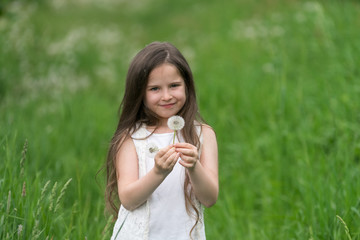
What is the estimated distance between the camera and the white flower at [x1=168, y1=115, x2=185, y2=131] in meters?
1.71

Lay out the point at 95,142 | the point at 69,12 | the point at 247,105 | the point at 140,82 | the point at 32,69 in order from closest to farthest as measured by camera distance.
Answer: the point at 140,82 < the point at 95,142 < the point at 247,105 < the point at 32,69 < the point at 69,12

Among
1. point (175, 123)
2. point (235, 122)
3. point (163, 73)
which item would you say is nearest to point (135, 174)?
point (175, 123)

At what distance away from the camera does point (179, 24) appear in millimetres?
11555

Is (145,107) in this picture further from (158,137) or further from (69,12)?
(69,12)

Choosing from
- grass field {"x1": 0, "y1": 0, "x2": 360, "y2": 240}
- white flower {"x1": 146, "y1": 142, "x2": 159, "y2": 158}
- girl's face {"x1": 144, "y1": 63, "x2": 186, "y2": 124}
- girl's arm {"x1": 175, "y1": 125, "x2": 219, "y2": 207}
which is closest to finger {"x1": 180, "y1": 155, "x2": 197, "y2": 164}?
girl's arm {"x1": 175, "y1": 125, "x2": 219, "y2": 207}

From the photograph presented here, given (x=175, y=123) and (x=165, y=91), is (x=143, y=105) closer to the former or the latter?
(x=165, y=91)

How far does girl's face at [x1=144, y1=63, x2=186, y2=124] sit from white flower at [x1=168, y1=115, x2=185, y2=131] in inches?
4.9

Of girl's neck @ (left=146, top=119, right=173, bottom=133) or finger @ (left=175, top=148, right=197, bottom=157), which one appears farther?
girl's neck @ (left=146, top=119, right=173, bottom=133)

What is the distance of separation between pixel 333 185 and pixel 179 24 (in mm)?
9236

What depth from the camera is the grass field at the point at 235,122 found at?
7.88 ft

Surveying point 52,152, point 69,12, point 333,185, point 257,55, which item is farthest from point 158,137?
point 69,12

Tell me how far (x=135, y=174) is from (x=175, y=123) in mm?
272

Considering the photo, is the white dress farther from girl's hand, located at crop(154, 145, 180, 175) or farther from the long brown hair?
girl's hand, located at crop(154, 145, 180, 175)

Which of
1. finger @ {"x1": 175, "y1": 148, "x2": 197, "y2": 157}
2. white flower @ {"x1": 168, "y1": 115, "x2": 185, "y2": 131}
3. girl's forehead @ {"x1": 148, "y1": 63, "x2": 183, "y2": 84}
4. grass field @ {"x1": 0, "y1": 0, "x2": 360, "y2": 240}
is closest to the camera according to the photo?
finger @ {"x1": 175, "y1": 148, "x2": 197, "y2": 157}
